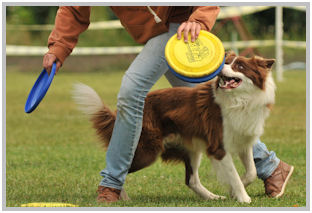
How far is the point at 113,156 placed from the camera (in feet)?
14.1

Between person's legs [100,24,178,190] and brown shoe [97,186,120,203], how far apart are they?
0.03 meters

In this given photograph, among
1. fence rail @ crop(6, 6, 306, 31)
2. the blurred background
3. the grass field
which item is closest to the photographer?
the grass field

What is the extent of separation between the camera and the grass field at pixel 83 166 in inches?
177

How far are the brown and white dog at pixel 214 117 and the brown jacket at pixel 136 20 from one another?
0.36 m

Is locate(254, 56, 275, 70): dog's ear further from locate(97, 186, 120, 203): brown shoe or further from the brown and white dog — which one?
locate(97, 186, 120, 203): brown shoe

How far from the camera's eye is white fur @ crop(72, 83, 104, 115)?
15.1 ft

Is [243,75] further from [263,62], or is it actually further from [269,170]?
[269,170]

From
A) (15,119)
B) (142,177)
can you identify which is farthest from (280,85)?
(142,177)

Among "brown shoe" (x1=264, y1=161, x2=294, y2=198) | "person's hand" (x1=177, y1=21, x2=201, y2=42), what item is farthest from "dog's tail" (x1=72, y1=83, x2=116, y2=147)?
"brown shoe" (x1=264, y1=161, x2=294, y2=198)

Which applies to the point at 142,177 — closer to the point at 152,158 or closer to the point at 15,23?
the point at 152,158

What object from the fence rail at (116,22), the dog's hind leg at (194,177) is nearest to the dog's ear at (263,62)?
the dog's hind leg at (194,177)

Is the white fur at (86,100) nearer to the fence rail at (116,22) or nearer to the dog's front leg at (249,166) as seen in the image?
the dog's front leg at (249,166)

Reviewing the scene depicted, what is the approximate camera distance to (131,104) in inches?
164

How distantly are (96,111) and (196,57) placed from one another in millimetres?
1037
